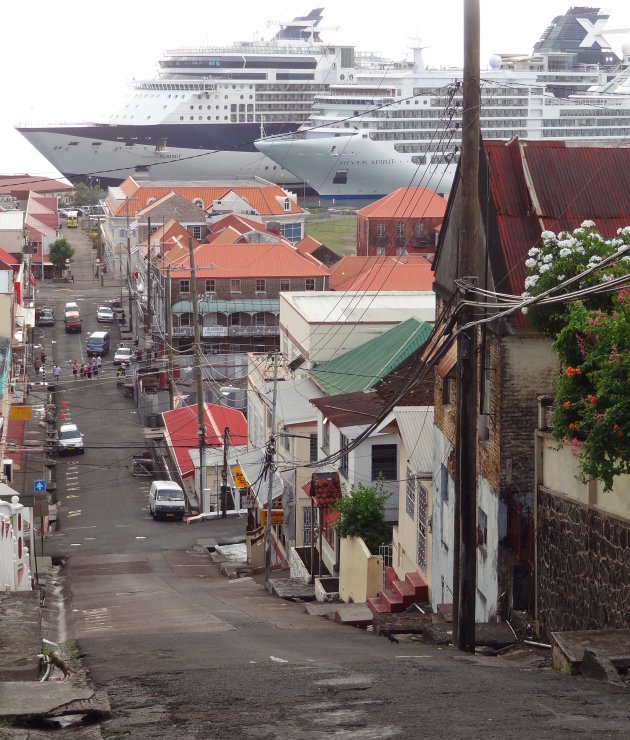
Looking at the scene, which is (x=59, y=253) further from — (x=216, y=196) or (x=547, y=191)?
(x=547, y=191)

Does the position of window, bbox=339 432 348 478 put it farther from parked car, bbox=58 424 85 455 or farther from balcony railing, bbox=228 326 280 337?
balcony railing, bbox=228 326 280 337

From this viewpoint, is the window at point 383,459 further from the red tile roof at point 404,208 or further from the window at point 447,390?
the red tile roof at point 404,208

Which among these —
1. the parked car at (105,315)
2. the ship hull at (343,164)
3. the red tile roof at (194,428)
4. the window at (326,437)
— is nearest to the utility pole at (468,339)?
the window at (326,437)

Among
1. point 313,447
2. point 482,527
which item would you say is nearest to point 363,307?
point 313,447

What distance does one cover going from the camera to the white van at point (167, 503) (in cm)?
4284

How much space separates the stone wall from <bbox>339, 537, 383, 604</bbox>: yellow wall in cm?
804

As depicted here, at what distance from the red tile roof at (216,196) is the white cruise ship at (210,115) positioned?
44874mm

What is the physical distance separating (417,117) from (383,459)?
11877 cm

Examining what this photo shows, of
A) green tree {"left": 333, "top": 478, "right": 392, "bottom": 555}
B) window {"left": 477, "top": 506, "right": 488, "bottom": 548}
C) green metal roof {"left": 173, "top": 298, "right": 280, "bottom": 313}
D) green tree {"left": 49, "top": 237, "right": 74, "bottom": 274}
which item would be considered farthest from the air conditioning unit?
green tree {"left": 49, "top": 237, "right": 74, "bottom": 274}

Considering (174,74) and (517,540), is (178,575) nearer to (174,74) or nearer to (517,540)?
(517,540)

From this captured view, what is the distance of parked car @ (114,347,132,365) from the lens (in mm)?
67188

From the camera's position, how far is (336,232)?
121 meters

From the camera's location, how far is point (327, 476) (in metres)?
29.5

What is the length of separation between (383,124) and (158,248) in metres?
62.2
